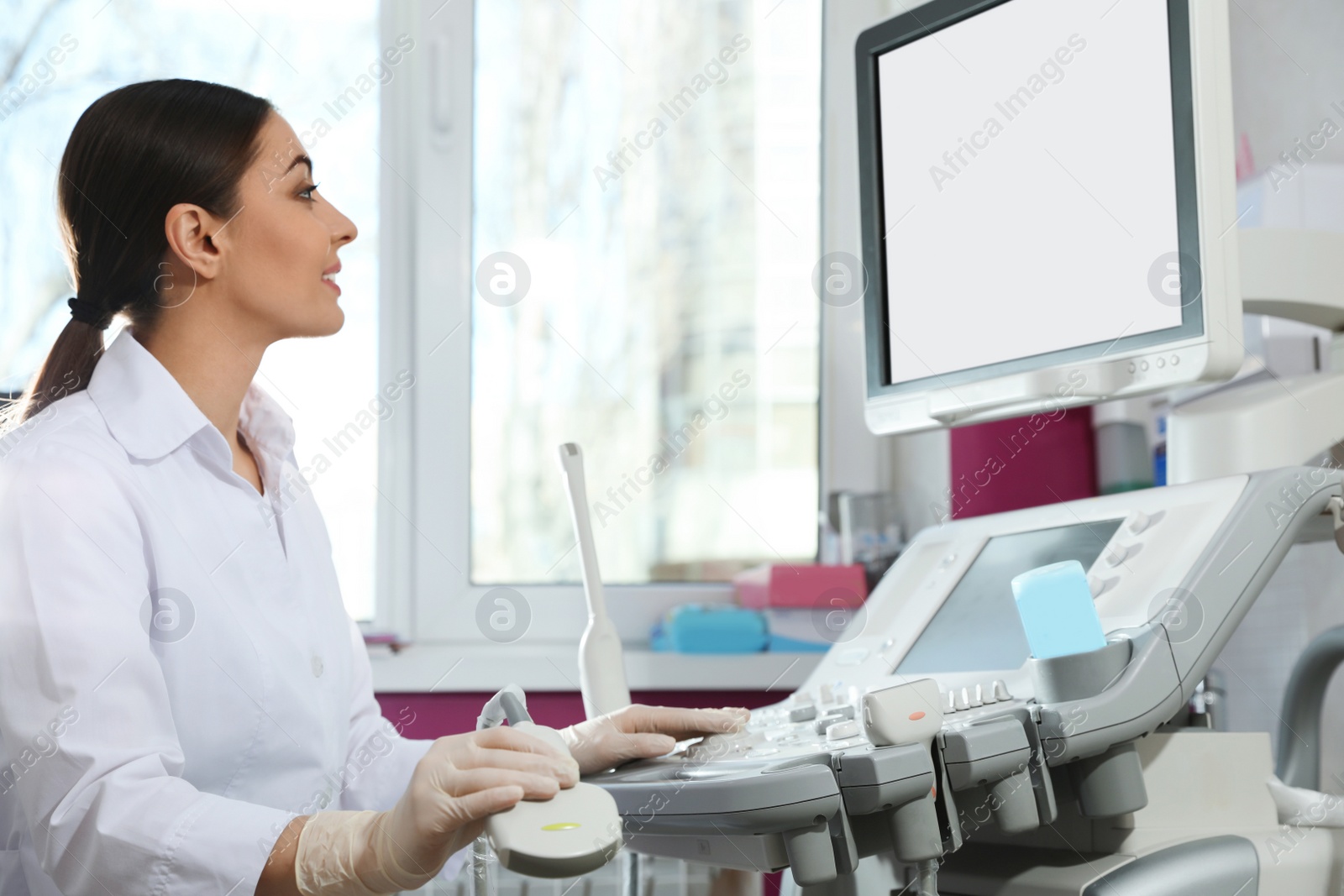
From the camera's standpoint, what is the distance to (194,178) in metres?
1.17

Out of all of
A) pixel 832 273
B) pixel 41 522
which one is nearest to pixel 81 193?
pixel 41 522

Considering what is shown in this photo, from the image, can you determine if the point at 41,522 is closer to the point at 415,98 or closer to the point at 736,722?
the point at 736,722

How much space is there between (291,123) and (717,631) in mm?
1106

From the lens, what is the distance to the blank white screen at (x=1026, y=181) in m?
1.11

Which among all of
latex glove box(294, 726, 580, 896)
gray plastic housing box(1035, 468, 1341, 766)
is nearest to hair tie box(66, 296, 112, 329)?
latex glove box(294, 726, 580, 896)

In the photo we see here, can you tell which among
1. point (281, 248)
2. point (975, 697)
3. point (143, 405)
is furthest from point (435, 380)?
point (975, 697)

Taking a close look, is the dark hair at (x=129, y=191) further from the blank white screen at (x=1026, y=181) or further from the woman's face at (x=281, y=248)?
the blank white screen at (x=1026, y=181)

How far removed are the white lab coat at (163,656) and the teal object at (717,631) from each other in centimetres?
65

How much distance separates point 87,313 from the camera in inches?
46.6

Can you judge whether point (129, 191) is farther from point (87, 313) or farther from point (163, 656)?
point (163, 656)

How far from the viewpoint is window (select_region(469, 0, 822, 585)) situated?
2.08 m

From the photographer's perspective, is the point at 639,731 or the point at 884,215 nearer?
the point at 639,731

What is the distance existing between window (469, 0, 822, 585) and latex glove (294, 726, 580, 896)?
1275 mm

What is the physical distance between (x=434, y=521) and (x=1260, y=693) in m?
1.34
